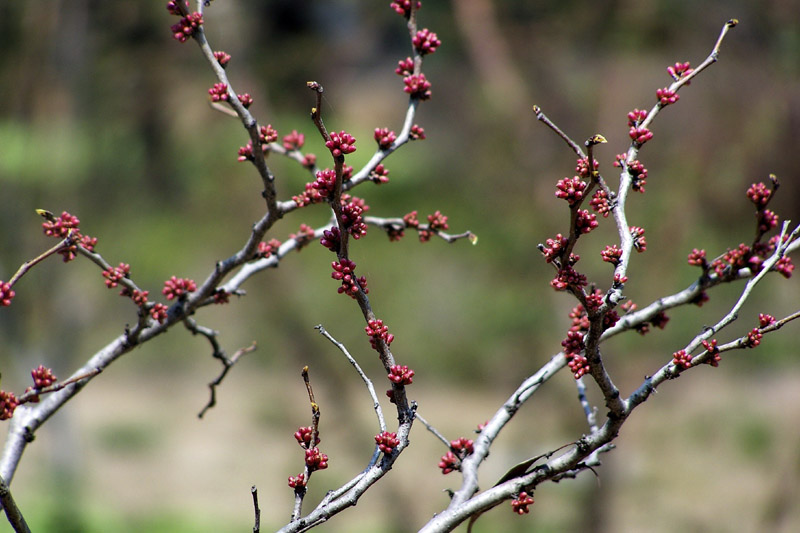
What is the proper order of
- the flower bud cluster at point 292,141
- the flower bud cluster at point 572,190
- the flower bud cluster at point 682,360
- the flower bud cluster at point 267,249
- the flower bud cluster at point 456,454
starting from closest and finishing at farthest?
the flower bud cluster at point 572,190
the flower bud cluster at point 682,360
the flower bud cluster at point 456,454
the flower bud cluster at point 267,249
the flower bud cluster at point 292,141

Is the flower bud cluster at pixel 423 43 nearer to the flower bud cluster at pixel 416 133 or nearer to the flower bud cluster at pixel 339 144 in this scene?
the flower bud cluster at pixel 416 133

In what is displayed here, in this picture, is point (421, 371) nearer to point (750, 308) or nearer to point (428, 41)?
point (750, 308)

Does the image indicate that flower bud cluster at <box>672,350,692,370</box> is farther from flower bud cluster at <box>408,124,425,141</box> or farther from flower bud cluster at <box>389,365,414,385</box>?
flower bud cluster at <box>408,124,425,141</box>

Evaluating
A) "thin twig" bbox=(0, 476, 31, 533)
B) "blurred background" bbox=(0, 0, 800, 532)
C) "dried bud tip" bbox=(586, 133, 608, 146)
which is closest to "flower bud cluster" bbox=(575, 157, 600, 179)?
"dried bud tip" bbox=(586, 133, 608, 146)

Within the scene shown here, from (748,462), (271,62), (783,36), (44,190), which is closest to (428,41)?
(783,36)

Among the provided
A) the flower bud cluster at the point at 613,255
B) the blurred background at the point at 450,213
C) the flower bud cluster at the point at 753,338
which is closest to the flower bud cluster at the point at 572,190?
the flower bud cluster at the point at 613,255

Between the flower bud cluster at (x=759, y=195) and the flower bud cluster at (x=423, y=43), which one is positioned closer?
the flower bud cluster at (x=759, y=195)

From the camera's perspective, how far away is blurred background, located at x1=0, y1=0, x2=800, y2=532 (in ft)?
15.9

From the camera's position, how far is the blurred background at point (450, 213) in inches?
191

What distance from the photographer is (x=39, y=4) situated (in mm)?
4965

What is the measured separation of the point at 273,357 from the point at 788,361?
508 cm

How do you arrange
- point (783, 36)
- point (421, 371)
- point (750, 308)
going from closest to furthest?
point (783, 36) → point (750, 308) → point (421, 371)

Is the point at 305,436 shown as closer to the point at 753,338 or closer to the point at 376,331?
the point at 376,331

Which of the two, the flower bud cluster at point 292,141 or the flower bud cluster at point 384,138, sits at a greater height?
the flower bud cluster at point 292,141
